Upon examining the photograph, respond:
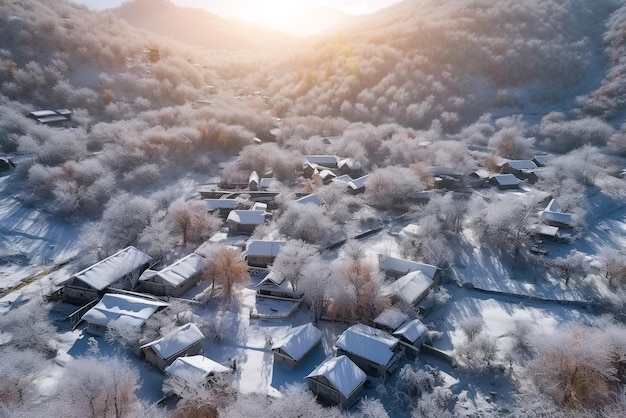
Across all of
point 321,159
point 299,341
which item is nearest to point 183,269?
point 299,341

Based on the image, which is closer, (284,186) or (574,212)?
(574,212)

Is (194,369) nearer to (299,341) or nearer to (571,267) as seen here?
(299,341)

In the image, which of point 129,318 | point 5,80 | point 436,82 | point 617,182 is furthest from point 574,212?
point 5,80

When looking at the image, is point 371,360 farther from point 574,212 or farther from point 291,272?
point 574,212

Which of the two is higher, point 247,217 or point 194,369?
point 194,369

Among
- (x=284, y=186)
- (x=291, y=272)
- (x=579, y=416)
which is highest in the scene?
(x=579, y=416)

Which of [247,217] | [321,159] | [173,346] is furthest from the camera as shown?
[321,159]

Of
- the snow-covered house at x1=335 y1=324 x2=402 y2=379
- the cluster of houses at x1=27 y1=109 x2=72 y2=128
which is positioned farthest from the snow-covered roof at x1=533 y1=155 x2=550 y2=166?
the cluster of houses at x1=27 y1=109 x2=72 y2=128
